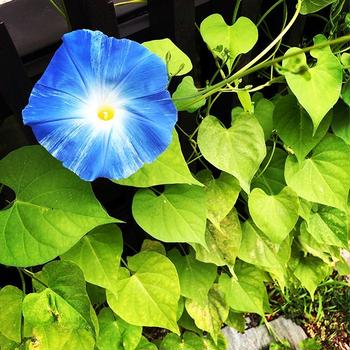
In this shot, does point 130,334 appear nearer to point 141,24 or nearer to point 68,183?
point 68,183

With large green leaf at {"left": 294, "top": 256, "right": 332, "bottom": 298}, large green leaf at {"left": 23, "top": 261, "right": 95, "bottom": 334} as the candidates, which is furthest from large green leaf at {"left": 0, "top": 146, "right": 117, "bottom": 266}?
large green leaf at {"left": 294, "top": 256, "right": 332, "bottom": 298}

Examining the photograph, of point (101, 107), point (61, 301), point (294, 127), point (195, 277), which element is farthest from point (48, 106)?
point (195, 277)

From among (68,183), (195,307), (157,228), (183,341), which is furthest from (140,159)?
(183,341)

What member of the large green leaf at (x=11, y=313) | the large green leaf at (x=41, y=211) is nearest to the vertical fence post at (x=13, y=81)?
the large green leaf at (x=41, y=211)

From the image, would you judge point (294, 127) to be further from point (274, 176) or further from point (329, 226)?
point (329, 226)

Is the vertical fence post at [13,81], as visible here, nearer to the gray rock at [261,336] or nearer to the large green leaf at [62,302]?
the large green leaf at [62,302]

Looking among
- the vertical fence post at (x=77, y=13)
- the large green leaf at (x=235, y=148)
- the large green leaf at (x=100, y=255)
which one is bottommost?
the large green leaf at (x=100, y=255)
